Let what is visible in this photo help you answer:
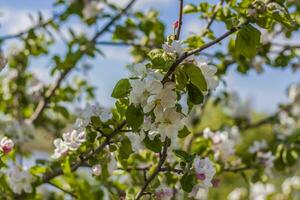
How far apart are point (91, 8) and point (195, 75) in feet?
5.56

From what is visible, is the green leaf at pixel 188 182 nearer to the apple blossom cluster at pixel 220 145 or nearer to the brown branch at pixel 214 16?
the brown branch at pixel 214 16

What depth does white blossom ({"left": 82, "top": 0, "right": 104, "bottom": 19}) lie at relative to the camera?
2729 mm

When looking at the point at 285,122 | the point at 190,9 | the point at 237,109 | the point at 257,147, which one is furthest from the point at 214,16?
the point at 237,109

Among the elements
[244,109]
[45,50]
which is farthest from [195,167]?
[244,109]

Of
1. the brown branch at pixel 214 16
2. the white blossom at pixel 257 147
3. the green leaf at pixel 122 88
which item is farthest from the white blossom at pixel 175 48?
the white blossom at pixel 257 147

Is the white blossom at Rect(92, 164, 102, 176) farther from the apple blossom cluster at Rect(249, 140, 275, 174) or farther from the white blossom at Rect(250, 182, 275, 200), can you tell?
the white blossom at Rect(250, 182, 275, 200)

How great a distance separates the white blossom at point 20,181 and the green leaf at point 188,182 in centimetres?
68

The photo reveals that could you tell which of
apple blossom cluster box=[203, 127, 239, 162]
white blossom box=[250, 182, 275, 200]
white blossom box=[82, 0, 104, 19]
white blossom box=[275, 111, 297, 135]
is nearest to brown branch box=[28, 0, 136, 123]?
white blossom box=[82, 0, 104, 19]

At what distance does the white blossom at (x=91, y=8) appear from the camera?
2.73 metres

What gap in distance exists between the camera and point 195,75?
45.4 inches

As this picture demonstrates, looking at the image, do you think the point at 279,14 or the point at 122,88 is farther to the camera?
the point at 279,14

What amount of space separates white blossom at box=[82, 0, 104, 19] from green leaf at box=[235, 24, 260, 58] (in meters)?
1.51

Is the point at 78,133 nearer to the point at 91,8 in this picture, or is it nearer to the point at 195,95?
the point at 195,95

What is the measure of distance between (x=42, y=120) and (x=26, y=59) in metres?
0.33
